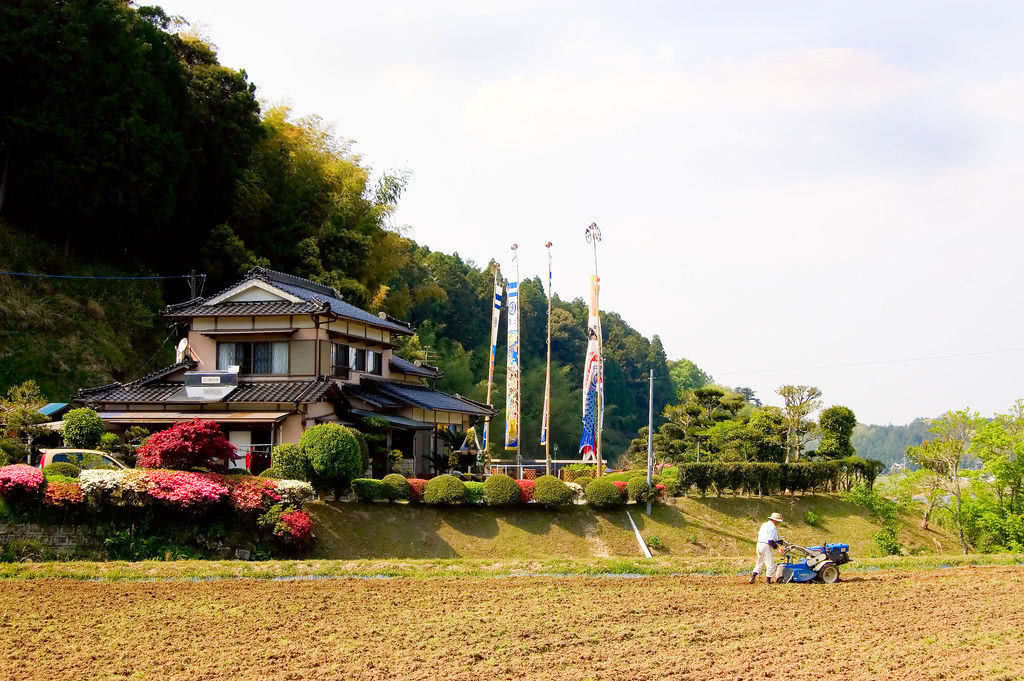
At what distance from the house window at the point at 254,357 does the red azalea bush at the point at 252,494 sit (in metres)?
7.76

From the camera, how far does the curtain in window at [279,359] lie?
26.6 metres

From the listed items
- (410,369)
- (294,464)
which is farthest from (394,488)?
(410,369)

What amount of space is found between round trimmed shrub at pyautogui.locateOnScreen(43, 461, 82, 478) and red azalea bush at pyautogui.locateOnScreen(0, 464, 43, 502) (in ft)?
2.12

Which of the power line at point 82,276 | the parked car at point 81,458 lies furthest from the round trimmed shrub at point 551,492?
the power line at point 82,276

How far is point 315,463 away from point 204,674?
10912mm

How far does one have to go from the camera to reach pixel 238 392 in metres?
25.2

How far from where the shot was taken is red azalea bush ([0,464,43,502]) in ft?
58.9

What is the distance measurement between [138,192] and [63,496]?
1767cm

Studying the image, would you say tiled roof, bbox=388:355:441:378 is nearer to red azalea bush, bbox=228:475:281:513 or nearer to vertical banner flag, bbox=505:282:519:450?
vertical banner flag, bbox=505:282:519:450

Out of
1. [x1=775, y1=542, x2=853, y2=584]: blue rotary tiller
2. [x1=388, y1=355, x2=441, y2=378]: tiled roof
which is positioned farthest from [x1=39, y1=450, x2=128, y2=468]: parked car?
[x1=775, y1=542, x2=853, y2=584]: blue rotary tiller

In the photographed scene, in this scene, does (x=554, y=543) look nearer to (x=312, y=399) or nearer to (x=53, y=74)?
(x=312, y=399)

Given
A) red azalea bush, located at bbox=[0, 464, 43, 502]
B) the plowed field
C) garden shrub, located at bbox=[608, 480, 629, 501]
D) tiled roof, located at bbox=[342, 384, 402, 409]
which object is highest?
tiled roof, located at bbox=[342, 384, 402, 409]

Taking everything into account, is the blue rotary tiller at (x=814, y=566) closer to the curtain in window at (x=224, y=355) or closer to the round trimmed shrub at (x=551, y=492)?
the round trimmed shrub at (x=551, y=492)

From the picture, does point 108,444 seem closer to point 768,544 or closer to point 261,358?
point 261,358
